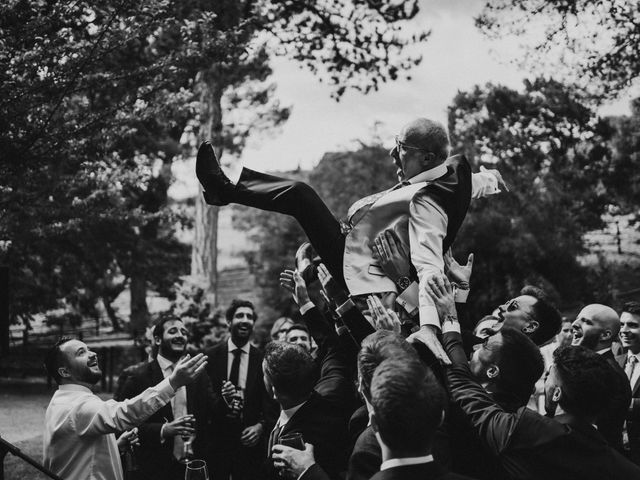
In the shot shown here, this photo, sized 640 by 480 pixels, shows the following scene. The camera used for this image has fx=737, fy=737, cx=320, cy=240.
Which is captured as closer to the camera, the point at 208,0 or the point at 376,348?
the point at 376,348

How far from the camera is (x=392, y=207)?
170 inches

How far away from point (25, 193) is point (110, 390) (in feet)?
29.9

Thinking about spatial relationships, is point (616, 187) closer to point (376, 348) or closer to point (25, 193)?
point (25, 193)

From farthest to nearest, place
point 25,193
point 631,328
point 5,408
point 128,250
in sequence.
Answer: point 128,250 → point 5,408 → point 25,193 → point 631,328

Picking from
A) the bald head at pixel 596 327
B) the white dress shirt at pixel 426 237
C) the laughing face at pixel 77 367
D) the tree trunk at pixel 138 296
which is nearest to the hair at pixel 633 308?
the bald head at pixel 596 327

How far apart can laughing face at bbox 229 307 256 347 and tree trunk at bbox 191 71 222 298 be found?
9.45 m

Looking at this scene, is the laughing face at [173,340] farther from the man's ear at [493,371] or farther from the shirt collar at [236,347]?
the man's ear at [493,371]

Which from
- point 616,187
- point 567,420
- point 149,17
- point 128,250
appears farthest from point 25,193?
point 616,187

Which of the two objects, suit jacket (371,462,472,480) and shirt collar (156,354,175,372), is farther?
shirt collar (156,354,175,372)

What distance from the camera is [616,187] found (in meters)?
30.3

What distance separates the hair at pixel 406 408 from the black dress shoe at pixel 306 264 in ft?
A: 7.75

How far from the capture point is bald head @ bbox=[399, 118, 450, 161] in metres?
4.29

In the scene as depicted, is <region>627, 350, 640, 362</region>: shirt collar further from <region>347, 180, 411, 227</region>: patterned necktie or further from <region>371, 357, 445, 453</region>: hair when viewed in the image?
<region>371, 357, 445, 453</region>: hair

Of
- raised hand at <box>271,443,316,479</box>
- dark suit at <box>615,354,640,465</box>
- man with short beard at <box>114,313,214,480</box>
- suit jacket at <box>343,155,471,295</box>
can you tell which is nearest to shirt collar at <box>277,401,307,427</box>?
raised hand at <box>271,443,316,479</box>
